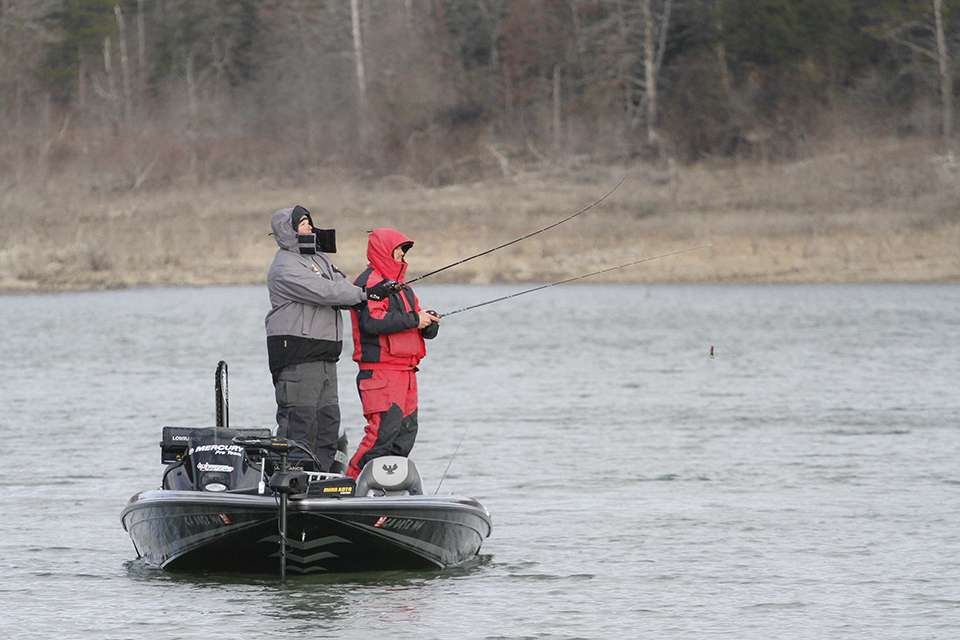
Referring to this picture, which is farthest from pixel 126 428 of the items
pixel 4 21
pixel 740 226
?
pixel 4 21

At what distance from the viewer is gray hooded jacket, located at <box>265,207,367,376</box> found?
31.0 ft

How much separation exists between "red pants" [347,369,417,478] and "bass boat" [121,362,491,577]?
1.08ft

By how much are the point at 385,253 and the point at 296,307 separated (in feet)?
1.72

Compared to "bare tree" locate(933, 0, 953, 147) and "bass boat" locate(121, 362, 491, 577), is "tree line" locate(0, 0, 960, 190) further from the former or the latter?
"bass boat" locate(121, 362, 491, 577)

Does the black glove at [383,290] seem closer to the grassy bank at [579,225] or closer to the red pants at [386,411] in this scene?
the red pants at [386,411]

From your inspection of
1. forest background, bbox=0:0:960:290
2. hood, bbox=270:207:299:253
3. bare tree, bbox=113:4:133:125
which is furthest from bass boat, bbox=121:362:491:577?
bare tree, bbox=113:4:133:125

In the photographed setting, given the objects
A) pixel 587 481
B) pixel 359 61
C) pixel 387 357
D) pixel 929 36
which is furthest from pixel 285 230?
pixel 359 61

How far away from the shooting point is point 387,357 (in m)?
9.46

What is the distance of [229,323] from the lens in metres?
30.3

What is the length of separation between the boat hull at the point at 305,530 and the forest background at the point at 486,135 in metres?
25.9

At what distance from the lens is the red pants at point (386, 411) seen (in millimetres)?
9477

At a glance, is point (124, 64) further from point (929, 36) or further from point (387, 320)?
point (387, 320)

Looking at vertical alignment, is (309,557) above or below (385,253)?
below

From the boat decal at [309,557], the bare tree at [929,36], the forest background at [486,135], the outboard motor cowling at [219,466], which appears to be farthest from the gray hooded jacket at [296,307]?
the bare tree at [929,36]
